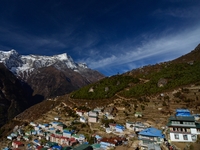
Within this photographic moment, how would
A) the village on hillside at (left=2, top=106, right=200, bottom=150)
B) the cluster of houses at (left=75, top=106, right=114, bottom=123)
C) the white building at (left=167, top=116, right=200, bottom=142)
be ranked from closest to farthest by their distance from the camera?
the white building at (left=167, top=116, right=200, bottom=142) → the village on hillside at (left=2, top=106, right=200, bottom=150) → the cluster of houses at (left=75, top=106, right=114, bottom=123)

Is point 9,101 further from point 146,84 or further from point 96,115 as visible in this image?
point 146,84

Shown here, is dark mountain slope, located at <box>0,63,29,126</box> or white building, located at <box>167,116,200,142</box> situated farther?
dark mountain slope, located at <box>0,63,29,126</box>

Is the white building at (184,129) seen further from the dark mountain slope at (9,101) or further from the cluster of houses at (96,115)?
the dark mountain slope at (9,101)

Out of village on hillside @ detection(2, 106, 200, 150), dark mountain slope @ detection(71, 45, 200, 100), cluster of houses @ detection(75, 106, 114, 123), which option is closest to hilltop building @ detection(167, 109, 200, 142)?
village on hillside @ detection(2, 106, 200, 150)

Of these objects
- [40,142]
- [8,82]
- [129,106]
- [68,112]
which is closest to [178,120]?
[129,106]

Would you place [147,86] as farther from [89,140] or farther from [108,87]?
[89,140]

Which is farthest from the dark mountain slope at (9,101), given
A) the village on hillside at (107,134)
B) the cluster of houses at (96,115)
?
the cluster of houses at (96,115)

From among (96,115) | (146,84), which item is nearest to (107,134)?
(96,115)

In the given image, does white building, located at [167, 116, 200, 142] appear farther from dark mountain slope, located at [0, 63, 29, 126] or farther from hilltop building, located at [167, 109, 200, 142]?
dark mountain slope, located at [0, 63, 29, 126]
